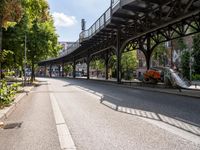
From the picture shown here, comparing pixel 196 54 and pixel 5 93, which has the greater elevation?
pixel 196 54

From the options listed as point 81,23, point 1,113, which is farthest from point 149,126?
point 81,23

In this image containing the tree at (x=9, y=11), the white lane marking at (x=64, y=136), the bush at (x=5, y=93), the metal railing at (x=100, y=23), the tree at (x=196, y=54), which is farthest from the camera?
the tree at (x=196, y=54)

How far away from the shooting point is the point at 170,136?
6.90 metres

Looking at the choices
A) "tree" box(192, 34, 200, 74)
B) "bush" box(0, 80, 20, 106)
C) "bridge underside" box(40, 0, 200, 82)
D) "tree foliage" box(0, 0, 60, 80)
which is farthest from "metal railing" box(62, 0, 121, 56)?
"tree" box(192, 34, 200, 74)

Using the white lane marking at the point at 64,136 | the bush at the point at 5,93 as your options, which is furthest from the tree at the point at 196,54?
the white lane marking at the point at 64,136

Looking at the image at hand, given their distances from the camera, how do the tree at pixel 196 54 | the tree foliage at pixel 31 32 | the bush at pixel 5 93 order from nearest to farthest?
the bush at pixel 5 93 → the tree foliage at pixel 31 32 → the tree at pixel 196 54

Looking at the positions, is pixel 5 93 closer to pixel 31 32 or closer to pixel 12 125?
pixel 12 125

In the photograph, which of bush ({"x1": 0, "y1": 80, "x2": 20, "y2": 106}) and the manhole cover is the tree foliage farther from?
the manhole cover

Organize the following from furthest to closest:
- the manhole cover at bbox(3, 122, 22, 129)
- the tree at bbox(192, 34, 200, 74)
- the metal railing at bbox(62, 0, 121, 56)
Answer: the tree at bbox(192, 34, 200, 74) < the metal railing at bbox(62, 0, 121, 56) < the manhole cover at bbox(3, 122, 22, 129)

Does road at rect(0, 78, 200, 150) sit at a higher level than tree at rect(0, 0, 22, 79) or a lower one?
lower

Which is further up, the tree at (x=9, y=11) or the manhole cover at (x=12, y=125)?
the tree at (x=9, y=11)

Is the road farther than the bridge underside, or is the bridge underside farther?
the bridge underside

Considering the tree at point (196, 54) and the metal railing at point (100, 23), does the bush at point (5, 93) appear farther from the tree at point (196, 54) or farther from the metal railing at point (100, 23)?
the tree at point (196, 54)

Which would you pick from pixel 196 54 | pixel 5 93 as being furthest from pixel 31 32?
pixel 196 54
